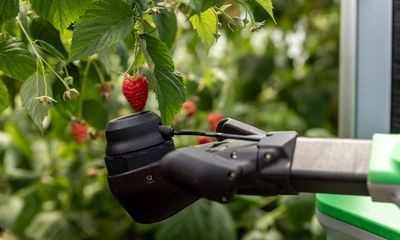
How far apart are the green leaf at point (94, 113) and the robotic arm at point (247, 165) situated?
0.37m

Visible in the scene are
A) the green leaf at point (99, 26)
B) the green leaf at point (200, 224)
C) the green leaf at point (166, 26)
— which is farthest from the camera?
the green leaf at point (200, 224)

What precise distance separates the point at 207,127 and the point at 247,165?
0.90 m

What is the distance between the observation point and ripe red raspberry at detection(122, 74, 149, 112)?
0.71 meters

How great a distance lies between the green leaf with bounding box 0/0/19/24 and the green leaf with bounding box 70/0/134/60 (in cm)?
7

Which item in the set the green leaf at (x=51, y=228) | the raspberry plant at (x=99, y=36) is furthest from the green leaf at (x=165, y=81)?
the green leaf at (x=51, y=228)

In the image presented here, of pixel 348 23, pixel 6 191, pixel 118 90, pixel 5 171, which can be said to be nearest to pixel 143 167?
pixel 118 90

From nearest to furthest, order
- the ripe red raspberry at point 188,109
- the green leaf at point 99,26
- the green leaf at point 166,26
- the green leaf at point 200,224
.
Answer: the green leaf at point 99,26, the green leaf at point 166,26, the ripe red raspberry at point 188,109, the green leaf at point 200,224

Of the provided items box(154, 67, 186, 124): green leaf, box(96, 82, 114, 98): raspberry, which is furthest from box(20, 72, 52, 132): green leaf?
box(96, 82, 114, 98): raspberry

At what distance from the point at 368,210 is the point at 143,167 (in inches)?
10.4

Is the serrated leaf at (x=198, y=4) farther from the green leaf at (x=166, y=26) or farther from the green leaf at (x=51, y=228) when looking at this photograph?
the green leaf at (x=51, y=228)

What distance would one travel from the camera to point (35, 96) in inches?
29.0

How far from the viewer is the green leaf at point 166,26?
0.84 metres

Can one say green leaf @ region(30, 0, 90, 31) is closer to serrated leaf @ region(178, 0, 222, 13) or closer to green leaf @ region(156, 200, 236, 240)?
serrated leaf @ region(178, 0, 222, 13)

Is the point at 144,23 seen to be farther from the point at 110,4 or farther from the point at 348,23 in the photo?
the point at 348,23
